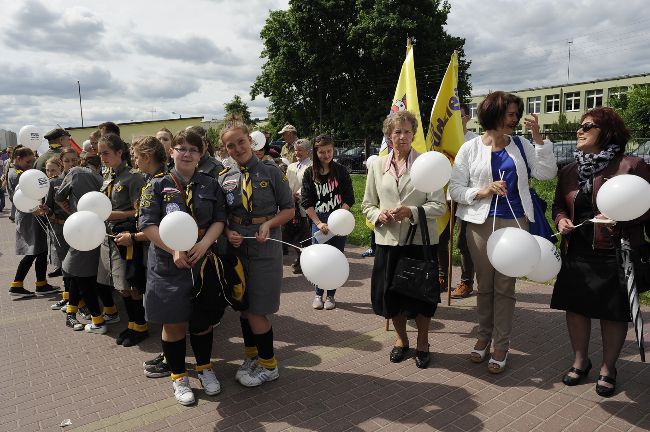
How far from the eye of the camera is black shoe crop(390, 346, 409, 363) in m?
3.87

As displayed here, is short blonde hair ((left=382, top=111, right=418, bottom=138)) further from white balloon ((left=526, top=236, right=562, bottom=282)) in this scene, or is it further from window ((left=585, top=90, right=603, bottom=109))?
window ((left=585, top=90, right=603, bottom=109))

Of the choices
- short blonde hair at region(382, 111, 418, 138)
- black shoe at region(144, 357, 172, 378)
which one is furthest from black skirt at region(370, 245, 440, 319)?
black shoe at region(144, 357, 172, 378)

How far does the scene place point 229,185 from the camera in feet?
11.1

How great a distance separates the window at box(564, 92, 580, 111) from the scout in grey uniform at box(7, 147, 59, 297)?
59726mm

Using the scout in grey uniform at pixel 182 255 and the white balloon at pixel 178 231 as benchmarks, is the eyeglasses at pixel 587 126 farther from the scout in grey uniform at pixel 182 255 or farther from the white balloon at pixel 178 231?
the white balloon at pixel 178 231

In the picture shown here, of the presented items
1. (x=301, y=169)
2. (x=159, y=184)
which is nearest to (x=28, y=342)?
(x=159, y=184)

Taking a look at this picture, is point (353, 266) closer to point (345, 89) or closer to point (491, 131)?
point (491, 131)

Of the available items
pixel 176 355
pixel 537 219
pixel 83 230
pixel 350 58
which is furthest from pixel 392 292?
pixel 350 58

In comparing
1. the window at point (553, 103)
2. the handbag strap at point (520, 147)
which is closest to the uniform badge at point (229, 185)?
the handbag strap at point (520, 147)

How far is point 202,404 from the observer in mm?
3297

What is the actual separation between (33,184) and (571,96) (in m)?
60.7

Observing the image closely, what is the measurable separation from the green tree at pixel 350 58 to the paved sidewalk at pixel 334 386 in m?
23.0

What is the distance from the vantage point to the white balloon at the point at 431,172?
10.7 ft

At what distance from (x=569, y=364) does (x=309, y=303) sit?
288 centimetres
